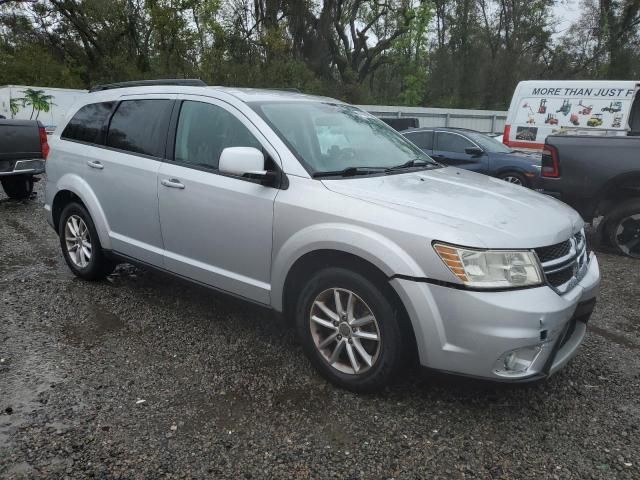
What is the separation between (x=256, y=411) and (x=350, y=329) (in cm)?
67

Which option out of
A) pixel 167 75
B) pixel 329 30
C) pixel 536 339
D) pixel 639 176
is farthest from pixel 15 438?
pixel 329 30

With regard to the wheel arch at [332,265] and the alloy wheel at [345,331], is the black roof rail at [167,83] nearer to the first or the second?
the wheel arch at [332,265]

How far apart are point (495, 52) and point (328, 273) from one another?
39.4 m

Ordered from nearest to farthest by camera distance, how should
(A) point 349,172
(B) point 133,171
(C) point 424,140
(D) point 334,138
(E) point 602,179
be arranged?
(A) point 349,172 < (D) point 334,138 < (B) point 133,171 < (E) point 602,179 < (C) point 424,140

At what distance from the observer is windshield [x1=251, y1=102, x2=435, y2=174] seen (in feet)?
11.3

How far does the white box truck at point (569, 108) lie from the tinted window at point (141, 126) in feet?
29.0

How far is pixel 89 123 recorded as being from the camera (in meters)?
4.75

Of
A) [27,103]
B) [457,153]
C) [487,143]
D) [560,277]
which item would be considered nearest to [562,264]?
[560,277]

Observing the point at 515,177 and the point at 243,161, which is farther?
the point at 515,177

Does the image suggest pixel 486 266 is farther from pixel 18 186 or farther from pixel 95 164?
pixel 18 186

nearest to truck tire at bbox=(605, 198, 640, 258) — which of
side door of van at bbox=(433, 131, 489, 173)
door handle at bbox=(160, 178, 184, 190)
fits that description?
side door of van at bbox=(433, 131, 489, 173)

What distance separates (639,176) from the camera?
614 cm

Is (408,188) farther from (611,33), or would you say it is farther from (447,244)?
(611,33)

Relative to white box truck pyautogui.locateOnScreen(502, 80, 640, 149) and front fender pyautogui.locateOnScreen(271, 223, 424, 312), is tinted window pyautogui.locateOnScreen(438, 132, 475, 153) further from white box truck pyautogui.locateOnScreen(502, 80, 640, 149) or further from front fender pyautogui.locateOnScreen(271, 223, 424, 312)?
front fender pyautogui.locateOnScreen(271, 223, 424, 312)
